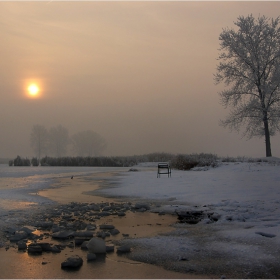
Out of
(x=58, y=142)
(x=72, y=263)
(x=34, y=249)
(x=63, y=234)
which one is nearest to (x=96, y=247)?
(x=72, y=263)

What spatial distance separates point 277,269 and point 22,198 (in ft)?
29.4

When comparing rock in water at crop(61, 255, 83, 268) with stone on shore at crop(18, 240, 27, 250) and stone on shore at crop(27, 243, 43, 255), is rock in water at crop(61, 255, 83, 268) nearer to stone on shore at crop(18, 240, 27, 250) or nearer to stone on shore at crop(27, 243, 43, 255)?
stone on shore at crop(27, 243, 43, 255)

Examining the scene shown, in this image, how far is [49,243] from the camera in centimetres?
546

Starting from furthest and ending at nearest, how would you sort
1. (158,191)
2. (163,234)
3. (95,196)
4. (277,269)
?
(158,191), (95,196), (163,234), (277,269)

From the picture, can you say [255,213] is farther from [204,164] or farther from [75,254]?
[204,164]

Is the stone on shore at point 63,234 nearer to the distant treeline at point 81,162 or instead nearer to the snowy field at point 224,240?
the snowy field at point 224,240

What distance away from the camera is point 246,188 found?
12117mm

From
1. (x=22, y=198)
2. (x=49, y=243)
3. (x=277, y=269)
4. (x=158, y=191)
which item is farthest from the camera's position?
(x=158, y=191)

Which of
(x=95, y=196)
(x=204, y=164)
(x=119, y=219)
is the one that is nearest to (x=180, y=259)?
(x=119, y=219)

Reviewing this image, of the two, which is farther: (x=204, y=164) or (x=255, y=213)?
(x=204, y=164)

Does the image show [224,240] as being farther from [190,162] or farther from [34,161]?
[34,161]

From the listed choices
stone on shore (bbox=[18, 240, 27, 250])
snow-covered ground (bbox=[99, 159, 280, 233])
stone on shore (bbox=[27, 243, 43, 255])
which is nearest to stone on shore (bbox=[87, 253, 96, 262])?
stone on shore (bbox=[27, 243, 43, 255])

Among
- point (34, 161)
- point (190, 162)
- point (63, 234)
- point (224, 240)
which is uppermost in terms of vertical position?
point (34, 161)

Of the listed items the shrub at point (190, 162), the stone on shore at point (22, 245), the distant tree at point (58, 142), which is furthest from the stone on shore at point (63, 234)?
the distant tree at point (58, 142)
